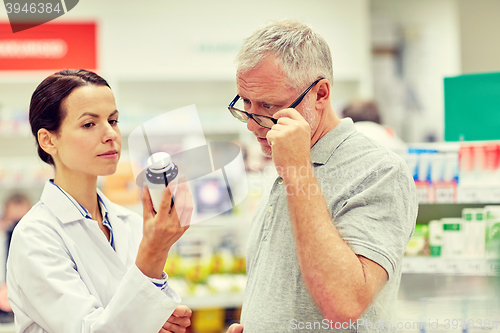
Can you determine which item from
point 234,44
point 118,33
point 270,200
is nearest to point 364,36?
point 234,44

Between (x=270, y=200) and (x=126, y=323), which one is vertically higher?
(x=270, y=200)

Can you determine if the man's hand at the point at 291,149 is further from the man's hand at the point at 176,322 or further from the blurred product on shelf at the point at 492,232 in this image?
the blurred product on shelf at the point at 492,232

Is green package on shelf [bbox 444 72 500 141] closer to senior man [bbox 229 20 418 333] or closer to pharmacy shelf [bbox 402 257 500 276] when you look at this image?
Result: pharmacy shelf [bbox 402 257 500 276]

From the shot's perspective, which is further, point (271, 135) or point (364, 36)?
point (364, 36)

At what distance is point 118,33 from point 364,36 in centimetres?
238

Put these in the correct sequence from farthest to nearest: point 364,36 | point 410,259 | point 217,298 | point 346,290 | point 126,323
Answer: point 364,36 < point 217,298 < point 410,259 < point 126,323 < point 346,290

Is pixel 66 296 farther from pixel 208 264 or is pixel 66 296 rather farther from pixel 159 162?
pixel 208 264

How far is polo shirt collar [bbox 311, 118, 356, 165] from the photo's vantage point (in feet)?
4.06

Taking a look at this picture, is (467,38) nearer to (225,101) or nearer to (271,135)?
(225,101)

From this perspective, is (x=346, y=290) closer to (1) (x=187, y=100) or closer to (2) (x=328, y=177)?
(2) (x=328, y=177)

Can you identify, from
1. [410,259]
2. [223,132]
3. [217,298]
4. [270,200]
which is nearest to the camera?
[270,200]

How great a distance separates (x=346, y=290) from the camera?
0.95 m

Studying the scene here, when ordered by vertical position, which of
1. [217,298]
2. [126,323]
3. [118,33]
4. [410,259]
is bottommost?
[217,298]

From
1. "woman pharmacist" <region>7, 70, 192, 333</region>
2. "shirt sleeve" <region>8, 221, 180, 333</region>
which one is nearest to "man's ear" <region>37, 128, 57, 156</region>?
"woman pharmacist" <region>7, 70, 192, 333</region>
